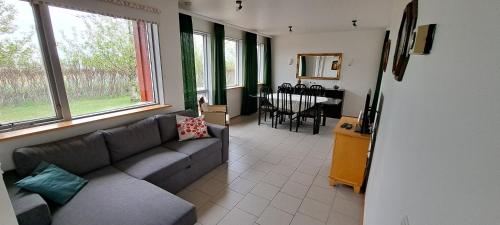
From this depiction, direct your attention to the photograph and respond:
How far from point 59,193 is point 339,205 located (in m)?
2.52

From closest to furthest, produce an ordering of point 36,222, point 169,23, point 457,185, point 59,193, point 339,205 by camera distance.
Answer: point 457,185 → point 36,222 → point 59,193 → point 339,205 → point 169,23

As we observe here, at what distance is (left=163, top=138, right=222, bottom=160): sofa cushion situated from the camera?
2.56 m

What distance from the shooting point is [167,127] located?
281 centimetres

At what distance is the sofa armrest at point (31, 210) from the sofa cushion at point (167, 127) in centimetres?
138

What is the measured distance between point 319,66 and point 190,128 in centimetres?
438

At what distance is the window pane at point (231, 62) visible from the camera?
5221 millimetres

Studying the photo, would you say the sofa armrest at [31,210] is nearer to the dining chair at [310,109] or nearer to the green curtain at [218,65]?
the green curtain at [218,65]

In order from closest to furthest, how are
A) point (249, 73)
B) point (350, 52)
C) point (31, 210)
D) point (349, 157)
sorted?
1. point (31, 210)
2. point (349, 157)
3. point (350, 52)
4. point (249, 73)

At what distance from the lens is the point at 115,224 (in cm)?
144

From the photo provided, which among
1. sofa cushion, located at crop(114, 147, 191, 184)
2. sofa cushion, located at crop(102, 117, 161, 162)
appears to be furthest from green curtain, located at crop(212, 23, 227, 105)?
sofa cushion, located at crop(114, 147, 191, 184)

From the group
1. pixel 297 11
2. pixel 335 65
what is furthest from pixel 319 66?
pixel 297 11

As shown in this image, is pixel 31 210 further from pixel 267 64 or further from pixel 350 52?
pixel 350 52

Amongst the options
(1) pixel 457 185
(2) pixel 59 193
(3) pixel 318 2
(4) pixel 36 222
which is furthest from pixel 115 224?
(3) pixel 318 2

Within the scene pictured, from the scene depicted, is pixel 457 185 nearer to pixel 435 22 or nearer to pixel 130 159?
pixel 435 22
